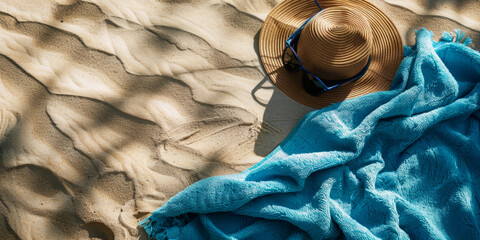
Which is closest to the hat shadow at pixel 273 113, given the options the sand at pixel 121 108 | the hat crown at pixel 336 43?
Result: the sand at pixel 121 108

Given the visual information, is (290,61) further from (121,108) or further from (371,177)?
(121,108)

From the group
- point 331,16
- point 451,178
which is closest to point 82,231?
point 331,16

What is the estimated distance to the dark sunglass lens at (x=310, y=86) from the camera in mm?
1887

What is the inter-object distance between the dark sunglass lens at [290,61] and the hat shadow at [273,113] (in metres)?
0.04

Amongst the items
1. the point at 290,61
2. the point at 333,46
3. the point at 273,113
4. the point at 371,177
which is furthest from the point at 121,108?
the point at 371,177

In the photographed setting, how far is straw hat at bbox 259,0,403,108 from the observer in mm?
1705

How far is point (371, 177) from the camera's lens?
1660 millimetres

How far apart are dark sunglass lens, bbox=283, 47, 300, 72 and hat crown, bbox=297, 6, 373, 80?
0.12m

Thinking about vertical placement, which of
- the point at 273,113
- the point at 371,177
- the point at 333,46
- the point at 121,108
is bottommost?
the point at 371,177

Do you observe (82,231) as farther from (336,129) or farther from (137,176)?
(336,129)

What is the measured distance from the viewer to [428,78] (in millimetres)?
1905

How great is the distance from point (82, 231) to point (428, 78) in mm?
1641

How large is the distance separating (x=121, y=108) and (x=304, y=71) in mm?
835

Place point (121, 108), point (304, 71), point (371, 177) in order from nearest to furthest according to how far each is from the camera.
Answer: point (371, 177)
point (121, 108)
point (304, 71)
